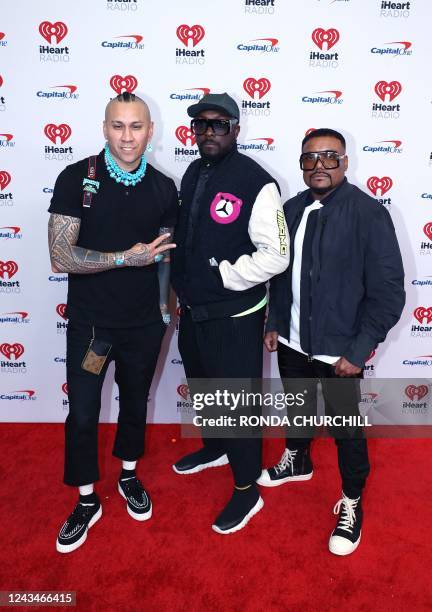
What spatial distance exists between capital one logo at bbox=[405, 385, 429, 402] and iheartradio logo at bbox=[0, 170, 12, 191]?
298 cm

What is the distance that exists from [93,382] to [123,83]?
177 centimetres

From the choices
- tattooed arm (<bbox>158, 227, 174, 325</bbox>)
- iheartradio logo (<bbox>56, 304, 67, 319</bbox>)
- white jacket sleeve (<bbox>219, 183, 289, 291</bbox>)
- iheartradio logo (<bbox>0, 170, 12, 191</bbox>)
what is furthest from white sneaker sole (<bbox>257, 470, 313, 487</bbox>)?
iheartradio logo (<bbox>0, 170, 12, 191</bbox>)

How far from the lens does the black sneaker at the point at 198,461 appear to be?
2.91 meters

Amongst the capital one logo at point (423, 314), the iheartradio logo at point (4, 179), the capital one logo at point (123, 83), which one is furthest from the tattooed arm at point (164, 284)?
the capital one logo at point (423, 314)

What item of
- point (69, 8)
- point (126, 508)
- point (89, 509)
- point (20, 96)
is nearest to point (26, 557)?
point (89, 509)

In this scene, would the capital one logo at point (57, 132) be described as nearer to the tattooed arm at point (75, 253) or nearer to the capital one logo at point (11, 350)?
the tattooed arm at point (75, 253)

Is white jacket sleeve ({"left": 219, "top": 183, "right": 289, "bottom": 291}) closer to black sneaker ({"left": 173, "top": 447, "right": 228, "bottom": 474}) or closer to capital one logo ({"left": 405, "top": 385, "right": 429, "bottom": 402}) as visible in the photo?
black sneaker ({"left": 173, "top": 447, "right": 228, "bottom": 474})

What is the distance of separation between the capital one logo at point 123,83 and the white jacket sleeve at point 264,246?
127 cm

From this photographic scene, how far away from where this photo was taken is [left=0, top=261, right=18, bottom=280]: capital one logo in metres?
3.21

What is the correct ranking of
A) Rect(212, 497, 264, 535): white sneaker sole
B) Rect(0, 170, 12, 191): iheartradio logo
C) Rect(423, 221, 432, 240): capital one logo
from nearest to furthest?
Rect(212, 497, 264, 535): white sneaker sole < Rect(0, 170, 12, 191): iheartradio logo < Rect(423, 221, 432, 240): capital one logo

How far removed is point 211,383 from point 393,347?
5.09ft

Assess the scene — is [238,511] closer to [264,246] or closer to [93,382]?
[93,382]

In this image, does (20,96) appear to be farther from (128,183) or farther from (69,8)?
(128,183)

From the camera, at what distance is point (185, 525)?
248 centimetres
